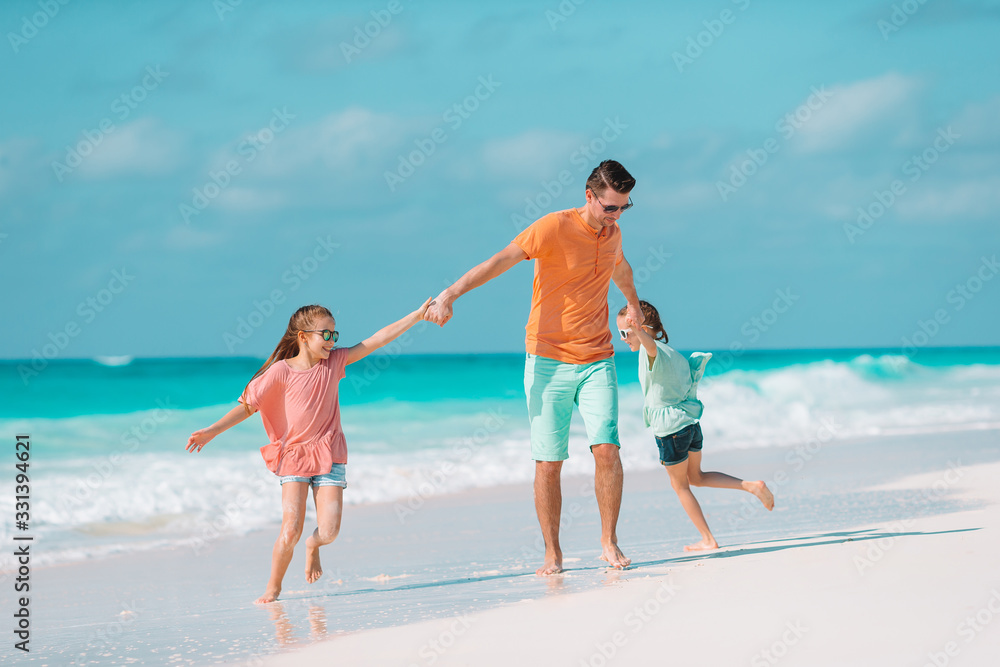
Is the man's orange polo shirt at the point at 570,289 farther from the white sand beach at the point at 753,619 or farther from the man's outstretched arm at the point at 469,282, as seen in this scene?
the white sand beach at the point at 753,619

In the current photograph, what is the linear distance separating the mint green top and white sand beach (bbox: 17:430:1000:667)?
0.71m

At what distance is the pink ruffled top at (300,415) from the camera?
4.46 metres

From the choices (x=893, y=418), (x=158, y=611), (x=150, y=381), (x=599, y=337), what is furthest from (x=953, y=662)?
(x=150, y=381)

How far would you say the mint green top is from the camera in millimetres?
5207

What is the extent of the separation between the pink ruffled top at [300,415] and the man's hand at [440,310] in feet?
1.79

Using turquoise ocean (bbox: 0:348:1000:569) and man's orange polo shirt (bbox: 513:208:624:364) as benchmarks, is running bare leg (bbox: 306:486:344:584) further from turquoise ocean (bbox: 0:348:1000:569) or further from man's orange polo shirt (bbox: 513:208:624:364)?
turquoise ocean (bbox: 0:348:1000:569)

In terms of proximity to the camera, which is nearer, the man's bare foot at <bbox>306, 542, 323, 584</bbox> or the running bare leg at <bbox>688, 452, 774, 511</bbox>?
the man's bare foot at <bbox>306, 542, 323, 584</bbox>

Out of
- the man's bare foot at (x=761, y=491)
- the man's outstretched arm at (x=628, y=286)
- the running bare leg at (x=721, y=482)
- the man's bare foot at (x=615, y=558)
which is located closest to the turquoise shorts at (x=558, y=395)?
the man's outstretched arm at (x=628, y=286)

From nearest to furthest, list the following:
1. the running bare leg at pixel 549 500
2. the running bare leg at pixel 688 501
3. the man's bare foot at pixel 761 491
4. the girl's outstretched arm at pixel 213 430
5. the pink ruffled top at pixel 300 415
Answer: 1. the girl's outstretched arm at pixel 213 430
2. the pink ruffled top at pixel 300 415
3. the running bare leg at pixel 549 500
4. the running bare leg at pixel 688 501
5. the man's bare foot at pixel 761 491

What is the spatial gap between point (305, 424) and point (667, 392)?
1.99 m

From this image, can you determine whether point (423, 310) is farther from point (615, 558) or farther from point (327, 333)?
point (615, 558)

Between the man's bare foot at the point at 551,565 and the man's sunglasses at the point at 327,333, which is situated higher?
the man's sunglasses at the point at 327,333

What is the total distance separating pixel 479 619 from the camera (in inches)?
144

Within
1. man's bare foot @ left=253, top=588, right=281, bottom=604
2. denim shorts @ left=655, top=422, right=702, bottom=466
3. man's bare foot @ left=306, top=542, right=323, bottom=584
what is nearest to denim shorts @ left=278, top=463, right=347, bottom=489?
man's bare foot @ left=306, top=542, right=323, bottom=584
